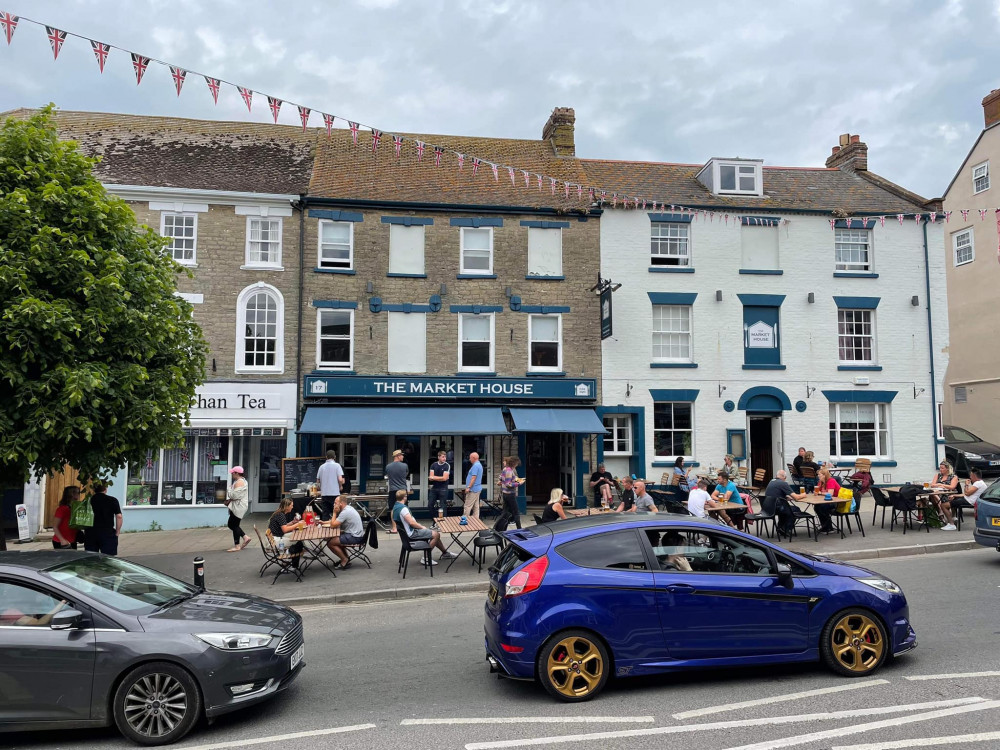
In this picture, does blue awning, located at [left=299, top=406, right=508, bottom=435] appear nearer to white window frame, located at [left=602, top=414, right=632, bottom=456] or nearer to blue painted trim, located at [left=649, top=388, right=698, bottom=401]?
white window frame, located at [left=602, top=414, right=632, bottom=456]

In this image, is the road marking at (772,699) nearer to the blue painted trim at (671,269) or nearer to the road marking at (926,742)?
the road marking at (926,742)

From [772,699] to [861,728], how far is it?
2.46ft

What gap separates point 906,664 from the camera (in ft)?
21.3

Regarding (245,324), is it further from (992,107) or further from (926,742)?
(992,107)

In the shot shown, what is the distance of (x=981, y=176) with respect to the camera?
2738 cm

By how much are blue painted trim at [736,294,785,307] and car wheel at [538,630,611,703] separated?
52.6 feet

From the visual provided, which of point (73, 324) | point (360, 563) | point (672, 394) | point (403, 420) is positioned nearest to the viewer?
point (73, 324)

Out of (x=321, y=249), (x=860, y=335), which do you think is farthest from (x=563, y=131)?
(x=860, y=335)

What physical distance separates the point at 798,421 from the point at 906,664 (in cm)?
1425

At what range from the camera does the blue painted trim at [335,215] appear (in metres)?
18.8

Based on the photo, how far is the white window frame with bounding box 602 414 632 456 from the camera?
19469 mm

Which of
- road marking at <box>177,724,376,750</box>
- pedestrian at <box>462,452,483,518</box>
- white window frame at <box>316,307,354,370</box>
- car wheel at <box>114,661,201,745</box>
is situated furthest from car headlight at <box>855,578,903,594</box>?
white window frame at <box>316,307,354,370</box>

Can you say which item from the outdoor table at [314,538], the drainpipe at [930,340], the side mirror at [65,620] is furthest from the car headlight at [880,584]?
the drainpipe at [930,340]

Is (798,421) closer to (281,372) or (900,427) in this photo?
(900,427)
